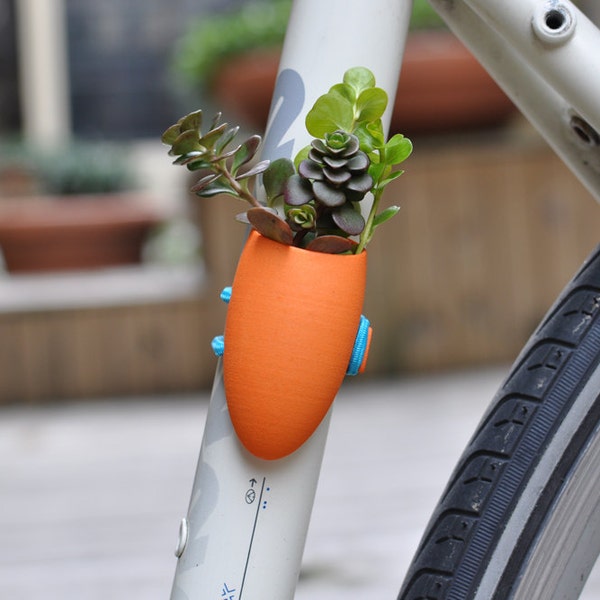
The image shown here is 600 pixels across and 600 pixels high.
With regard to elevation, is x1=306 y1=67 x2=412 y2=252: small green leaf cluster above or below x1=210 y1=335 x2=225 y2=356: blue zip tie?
above

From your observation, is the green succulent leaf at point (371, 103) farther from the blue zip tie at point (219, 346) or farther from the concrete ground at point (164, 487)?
the concrete ground at point (164, 487)

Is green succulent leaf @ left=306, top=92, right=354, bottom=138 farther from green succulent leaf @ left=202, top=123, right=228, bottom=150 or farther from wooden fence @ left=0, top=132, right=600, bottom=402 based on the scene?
wooden fence @ left=0, top=132, right=600, bottom=402

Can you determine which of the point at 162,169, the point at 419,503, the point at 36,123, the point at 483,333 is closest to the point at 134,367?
the point at 483,333

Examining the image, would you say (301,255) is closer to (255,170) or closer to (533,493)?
(255,170)

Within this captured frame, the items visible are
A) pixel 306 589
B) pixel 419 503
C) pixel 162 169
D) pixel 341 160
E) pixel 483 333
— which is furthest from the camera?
pixel 162 169

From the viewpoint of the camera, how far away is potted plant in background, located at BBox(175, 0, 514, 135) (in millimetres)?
2463

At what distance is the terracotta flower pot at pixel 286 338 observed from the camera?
0.43 metres

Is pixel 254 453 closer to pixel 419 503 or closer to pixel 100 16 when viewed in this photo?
pixel 419 503

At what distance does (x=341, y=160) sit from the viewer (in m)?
0.42

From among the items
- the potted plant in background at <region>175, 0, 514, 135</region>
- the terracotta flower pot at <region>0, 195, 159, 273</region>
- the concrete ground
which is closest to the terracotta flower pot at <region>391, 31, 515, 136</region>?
the potted plant in background at <region>175, 0, 514, 135</region>

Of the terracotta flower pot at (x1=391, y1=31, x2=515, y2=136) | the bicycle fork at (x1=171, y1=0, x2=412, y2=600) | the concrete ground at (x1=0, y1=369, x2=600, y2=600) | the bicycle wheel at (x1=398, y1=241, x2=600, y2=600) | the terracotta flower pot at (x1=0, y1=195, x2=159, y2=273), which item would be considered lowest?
the bicycle wheel at (x1=398, y1=241, x2=600, y2=600)

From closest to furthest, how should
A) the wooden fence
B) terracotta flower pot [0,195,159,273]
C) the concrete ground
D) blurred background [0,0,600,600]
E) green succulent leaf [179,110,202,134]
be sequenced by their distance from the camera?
1. green succulent leaf [179,110,202,134]
2. the concrete ground
3. blurred background [0,0,600,600]
4. the wooden fence
5. terracotta flower pot [0,195,159,273]

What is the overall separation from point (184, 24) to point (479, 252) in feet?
13.5

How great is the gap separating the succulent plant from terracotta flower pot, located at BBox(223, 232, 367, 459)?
1 cm
